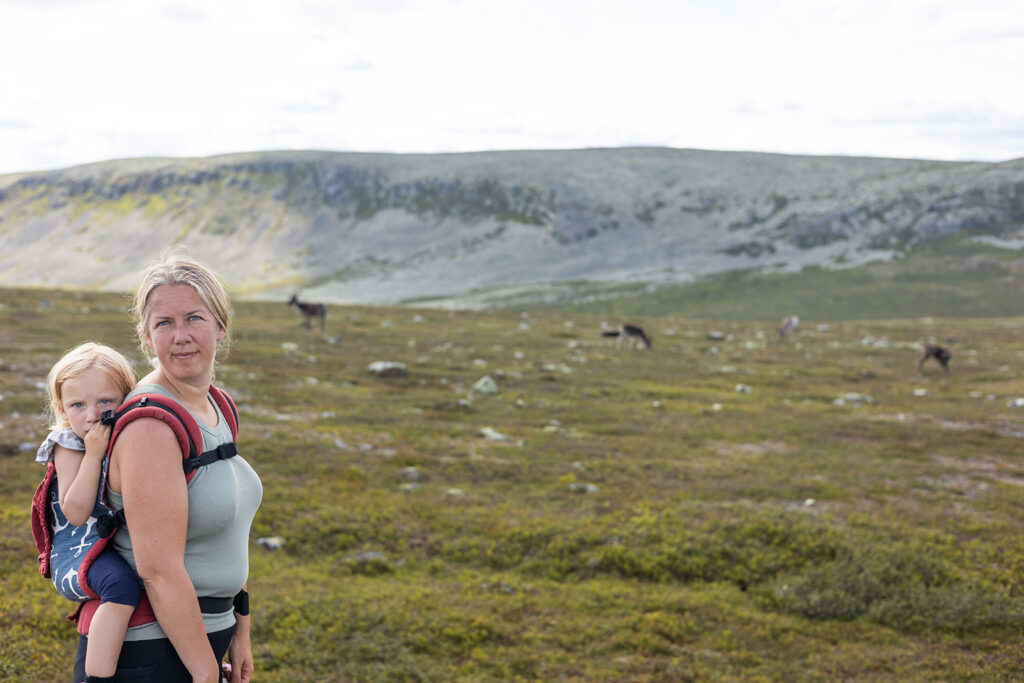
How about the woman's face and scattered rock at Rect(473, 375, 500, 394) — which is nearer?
the woman's face

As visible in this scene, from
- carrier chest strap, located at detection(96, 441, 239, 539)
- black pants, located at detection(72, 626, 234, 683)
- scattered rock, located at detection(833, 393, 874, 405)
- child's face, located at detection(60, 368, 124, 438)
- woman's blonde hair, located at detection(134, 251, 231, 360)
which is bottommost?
scattered rock, located at detection(833, 393, 874, 405)

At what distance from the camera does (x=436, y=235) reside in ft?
550

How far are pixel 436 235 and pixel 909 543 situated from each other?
528 ft

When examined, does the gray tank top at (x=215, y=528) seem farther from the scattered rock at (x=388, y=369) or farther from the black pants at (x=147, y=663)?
the scattered rock at (x=388, y=369)

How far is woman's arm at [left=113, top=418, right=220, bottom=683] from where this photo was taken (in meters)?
3.22

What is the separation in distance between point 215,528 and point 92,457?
695mm

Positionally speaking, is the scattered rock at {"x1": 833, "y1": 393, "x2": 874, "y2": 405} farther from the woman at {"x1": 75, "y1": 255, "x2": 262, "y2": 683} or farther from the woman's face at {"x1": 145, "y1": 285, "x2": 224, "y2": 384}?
the woman's face at {"x1": 145, "y1": 285, "x2": 224, "y2": 384}

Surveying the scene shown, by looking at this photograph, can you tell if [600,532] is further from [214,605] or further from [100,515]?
[100,515]

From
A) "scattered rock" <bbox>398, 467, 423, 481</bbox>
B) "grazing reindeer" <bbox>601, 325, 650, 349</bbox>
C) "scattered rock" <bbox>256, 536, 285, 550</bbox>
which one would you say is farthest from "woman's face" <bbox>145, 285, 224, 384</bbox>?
"grazing reindeer" <bbox>601, 325, 650, 349</bbox>

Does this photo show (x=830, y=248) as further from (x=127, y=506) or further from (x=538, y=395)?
(x=127, y=506)

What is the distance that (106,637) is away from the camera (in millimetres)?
3316

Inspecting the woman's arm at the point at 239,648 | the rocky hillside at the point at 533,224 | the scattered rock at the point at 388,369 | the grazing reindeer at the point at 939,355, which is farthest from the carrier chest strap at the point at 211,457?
the rocky hillside at the point at 533,224

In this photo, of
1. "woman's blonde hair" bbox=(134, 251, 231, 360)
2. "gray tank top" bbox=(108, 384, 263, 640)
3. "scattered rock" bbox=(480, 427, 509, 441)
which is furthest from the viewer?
"scattered rock" bbox=(480, 427, 509, 441)

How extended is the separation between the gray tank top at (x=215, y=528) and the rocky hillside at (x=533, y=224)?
4154 inches
